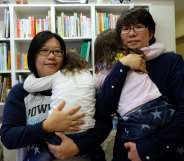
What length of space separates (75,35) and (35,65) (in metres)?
1.70

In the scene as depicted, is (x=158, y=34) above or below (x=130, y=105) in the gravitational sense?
above

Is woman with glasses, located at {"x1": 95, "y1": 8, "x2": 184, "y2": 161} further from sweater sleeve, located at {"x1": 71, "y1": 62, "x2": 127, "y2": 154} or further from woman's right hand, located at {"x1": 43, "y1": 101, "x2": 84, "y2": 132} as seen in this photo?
woman's right hand, located at {"x1": 43, "y1": 101, "x2": 84, "y2": 132}

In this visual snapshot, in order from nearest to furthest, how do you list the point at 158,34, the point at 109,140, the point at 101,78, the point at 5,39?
the point at 101,78 < the point at 109,140 < the point at 5,39 < the point at 158,34

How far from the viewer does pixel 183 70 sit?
1191mm

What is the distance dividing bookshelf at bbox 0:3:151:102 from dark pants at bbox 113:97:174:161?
1.80 meters

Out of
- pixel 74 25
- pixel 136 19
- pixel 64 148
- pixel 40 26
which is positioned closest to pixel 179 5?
pixel 74 25

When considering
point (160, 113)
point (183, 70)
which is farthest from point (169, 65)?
point (160, 113)

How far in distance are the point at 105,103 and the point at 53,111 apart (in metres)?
0.22

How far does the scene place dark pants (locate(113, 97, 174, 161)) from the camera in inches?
43.6

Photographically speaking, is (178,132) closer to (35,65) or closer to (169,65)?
(169,65)

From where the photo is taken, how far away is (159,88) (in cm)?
120

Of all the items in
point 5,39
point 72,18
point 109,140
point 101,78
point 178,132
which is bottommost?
point 109,140

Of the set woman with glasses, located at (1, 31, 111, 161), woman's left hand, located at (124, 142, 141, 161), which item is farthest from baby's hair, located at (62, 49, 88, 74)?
woman's left hand, located at (124, 142, 141, 161)

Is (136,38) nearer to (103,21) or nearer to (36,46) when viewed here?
(36,46)
